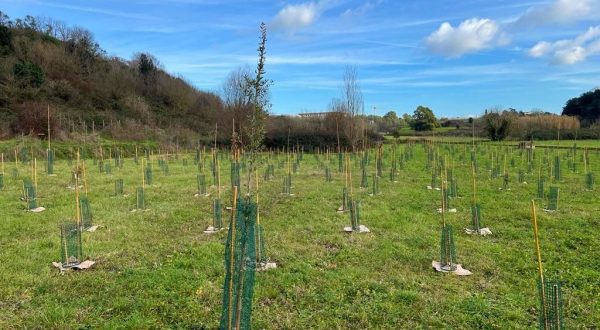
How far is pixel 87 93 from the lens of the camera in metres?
42.2

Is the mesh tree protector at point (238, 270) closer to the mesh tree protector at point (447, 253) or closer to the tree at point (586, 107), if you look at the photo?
the mesh tree protector at point (447, 253)

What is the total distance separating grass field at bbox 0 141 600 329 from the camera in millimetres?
4027

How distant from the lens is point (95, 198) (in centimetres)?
1005

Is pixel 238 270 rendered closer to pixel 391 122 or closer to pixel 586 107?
pixel 391 122

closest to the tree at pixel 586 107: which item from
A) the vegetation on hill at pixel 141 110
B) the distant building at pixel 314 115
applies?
the vegetation on hill at pixel 141 110

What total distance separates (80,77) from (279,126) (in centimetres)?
2364

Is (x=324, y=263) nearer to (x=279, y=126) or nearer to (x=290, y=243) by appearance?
Result: (x=290, y=243)

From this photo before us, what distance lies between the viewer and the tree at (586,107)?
51.1 meters

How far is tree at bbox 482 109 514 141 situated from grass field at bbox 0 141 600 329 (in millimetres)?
31168

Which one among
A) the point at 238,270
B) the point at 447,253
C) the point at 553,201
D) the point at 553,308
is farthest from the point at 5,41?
the point at 553,308

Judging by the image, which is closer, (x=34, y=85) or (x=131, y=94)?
(x=34, y=85)

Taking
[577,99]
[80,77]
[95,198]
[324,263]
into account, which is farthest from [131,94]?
[577,99]

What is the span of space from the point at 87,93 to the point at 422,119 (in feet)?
108

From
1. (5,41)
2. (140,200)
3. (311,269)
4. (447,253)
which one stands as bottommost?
(311,269)
